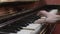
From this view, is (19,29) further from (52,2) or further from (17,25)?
(52,2)

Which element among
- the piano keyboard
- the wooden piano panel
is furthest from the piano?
the wooden piano panel

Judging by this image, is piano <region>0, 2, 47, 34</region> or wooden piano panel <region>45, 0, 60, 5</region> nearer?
piano <region>0, 2, 47, 34</region>

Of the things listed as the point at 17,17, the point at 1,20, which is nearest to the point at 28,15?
the point at 17,17

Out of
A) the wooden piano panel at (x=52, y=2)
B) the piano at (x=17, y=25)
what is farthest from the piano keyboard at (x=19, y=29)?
the wooden piano panel at (x=52, y=2)

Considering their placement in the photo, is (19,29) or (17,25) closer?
(19,29)

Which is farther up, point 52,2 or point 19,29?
point 52,2

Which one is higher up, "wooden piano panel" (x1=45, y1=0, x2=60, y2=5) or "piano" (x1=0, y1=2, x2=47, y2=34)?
"wooden piano panel" (x1=45, y1=0, x2=60, y2=5)

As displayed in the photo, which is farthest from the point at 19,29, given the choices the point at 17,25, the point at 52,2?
the point at 52,2

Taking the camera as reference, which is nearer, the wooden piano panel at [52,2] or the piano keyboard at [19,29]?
the piano keyboard at [19,29]

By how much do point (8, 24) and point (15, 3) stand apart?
1.94ft

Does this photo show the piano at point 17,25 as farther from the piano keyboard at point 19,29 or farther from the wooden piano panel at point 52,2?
the wooden piano panel at point 52,2

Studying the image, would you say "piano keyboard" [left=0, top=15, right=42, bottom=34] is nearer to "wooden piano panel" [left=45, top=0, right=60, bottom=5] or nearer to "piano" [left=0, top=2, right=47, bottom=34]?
"piano" [left=0, top=2, right=47, bottom=34]

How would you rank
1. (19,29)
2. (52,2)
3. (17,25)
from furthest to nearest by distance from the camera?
(52,2) → (17,25) → (19,29)

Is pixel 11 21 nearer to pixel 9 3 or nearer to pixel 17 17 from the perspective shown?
pixel 17 17
